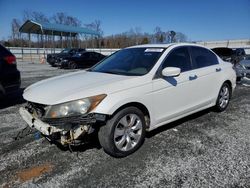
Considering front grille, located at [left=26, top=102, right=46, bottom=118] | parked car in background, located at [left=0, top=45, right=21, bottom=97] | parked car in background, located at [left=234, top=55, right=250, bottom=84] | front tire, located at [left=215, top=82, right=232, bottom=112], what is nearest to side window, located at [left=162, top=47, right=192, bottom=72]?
front tire, located at [left=215, top=82, right=232, bottom=112]

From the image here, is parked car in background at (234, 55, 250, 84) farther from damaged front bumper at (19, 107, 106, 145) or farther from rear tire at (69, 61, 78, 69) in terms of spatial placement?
rear tire at (69, 61, 78, 69)

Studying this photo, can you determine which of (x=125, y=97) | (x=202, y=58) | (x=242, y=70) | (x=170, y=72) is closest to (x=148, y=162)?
(x=125, y=97)

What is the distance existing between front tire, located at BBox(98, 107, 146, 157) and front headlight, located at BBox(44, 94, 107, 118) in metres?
0.35

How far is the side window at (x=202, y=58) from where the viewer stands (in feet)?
16.8

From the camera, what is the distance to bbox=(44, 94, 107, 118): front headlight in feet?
11.1

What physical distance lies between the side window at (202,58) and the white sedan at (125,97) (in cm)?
2

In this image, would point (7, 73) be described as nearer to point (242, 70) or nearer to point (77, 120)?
point (77, 120)

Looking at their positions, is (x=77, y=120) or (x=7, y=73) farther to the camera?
(x=7, y=73)

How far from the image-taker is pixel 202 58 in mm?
5336

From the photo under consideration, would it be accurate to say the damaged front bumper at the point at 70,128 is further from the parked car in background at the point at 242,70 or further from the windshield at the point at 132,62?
the parked car in background at the point at 242,70

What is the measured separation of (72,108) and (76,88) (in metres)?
0.39

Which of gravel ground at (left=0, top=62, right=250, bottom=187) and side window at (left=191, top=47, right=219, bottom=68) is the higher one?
Answer: side window at (left=191, top=47, right=219, bottom=68)

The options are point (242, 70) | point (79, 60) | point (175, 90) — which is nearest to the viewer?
point (175, 90)

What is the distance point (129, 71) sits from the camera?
438 centimetres
